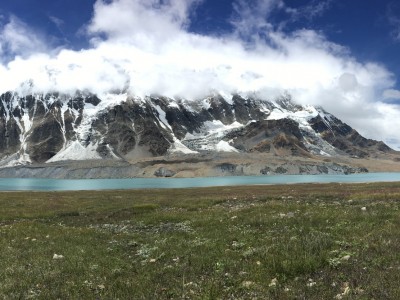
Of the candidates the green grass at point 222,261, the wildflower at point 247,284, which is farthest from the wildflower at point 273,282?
the wildflower at point 247,284

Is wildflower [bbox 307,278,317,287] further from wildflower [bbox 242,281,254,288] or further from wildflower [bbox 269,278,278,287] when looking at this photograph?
wildflower [bbox 242,281,254,288]

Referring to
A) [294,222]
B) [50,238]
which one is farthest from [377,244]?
[50,238]

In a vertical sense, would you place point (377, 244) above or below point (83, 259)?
above

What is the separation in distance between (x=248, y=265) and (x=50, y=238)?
1460 centimetres

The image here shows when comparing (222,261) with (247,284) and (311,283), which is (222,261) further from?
(311,283)

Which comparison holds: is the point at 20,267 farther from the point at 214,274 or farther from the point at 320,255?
the point at 320,255

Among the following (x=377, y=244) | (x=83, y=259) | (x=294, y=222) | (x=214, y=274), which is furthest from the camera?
(x=294, y=222)

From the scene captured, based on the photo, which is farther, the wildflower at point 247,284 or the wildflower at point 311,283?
the wildflower at point 247,284

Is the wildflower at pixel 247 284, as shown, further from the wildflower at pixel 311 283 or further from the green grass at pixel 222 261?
the wildflower at pixel 311 283

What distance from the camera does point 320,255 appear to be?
1388cm

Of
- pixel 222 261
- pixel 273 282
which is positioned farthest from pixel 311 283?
pixel 222 261

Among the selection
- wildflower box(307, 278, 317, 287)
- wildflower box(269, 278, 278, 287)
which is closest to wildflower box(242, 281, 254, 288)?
wildflower box(269, 278, 278, 287)

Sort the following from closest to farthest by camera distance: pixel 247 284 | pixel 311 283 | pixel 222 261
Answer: pixel 311 283 < pixel 247 284 < pixel 222 261

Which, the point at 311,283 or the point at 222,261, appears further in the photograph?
the point at 222,261
